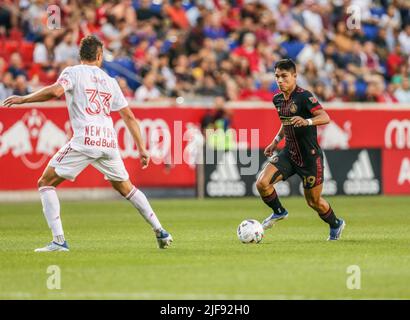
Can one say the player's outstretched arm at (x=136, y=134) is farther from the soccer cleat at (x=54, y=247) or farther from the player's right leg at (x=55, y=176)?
the soccer cleat at (x=54, y=247)

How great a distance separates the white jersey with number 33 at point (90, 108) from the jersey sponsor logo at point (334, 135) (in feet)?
47.0

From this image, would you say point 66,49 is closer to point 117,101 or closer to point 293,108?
point 293,108

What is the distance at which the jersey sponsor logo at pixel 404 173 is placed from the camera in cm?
2653

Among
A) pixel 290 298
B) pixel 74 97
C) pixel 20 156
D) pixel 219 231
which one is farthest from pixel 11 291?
pixel 20 156

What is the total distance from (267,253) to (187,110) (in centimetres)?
1330

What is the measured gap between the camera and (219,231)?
16281 millimetres

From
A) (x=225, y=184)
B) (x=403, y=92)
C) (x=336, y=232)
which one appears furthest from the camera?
(x=403, y=92)

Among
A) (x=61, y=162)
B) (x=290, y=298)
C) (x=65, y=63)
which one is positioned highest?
(x=65, y=63)

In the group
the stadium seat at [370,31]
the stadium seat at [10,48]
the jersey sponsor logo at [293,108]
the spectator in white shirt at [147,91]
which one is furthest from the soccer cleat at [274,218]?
the stadium seat at [370,31]

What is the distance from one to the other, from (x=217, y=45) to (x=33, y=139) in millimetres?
5768

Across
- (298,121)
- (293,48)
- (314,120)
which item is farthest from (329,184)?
(298,121)

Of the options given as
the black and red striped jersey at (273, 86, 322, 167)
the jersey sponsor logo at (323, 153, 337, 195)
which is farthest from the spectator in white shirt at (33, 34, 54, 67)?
the black and red striped jersey at (273, 86, 322, 167)

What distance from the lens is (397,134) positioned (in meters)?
27.0

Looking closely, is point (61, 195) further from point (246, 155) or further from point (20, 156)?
point (246, 155)
